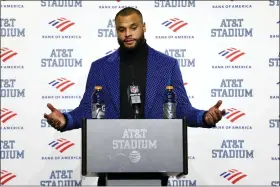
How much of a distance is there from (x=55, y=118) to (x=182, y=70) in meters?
2.57

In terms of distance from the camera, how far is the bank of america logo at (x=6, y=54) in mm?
5562

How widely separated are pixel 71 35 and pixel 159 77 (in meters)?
2.20

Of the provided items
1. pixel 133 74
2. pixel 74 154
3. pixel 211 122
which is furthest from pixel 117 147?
pixel 74 154

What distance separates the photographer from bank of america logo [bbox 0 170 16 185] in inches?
Answer: 215

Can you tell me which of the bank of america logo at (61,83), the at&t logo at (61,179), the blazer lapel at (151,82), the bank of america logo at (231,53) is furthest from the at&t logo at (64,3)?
the blazer lapel at (151,82)

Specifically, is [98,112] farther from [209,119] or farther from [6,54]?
[6,54]

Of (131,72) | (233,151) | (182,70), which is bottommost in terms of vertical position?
(233,151)

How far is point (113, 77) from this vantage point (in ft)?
12.0

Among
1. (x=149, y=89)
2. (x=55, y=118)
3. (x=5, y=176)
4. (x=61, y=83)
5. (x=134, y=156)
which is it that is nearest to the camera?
(x=134, y=156)

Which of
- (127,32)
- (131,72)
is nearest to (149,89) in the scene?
(131,72)

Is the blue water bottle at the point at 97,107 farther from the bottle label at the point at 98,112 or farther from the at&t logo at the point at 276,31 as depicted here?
the at&t logo at the point at 276,31

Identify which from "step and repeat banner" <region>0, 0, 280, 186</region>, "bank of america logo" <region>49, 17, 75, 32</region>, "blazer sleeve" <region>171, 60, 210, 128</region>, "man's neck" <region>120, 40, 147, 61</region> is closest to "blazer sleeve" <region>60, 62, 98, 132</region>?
"man's neck" <region>120, 40, 147, 61</region>

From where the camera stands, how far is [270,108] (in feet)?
18.3

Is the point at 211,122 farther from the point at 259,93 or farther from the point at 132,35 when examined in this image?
the point at 259,93
